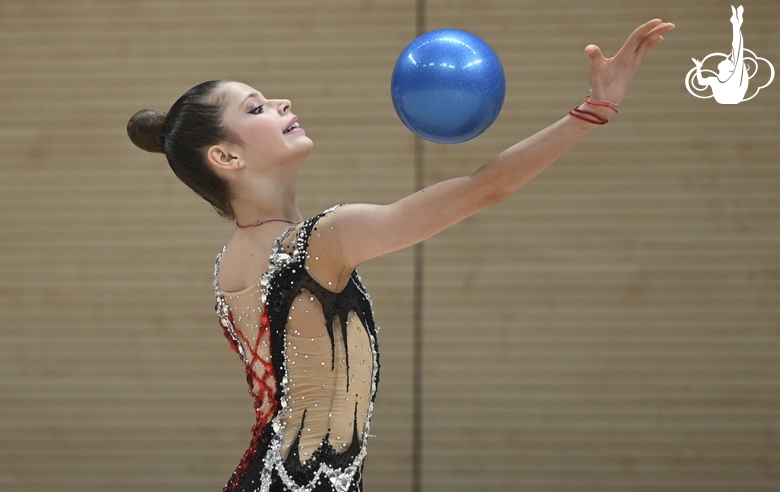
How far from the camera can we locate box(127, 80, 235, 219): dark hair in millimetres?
2006

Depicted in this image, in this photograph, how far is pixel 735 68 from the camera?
433 cm

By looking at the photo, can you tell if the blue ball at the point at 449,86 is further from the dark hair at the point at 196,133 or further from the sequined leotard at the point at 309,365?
the dark hair at the point at 196,133

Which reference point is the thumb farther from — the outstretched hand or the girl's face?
the girl's face

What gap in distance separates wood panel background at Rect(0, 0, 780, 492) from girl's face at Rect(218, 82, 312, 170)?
2.26 meters

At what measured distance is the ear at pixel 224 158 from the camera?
1.99m

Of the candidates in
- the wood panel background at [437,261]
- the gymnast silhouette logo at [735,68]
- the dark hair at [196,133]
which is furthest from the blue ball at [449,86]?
the gymnast silhouette logo at [735,68]

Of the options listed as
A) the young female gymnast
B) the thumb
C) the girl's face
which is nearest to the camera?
the thumb

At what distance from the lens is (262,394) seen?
2018 millimetres

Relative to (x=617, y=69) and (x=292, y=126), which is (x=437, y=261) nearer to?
(x=292, y=126)

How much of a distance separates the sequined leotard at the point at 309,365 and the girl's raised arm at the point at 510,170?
0.53ft

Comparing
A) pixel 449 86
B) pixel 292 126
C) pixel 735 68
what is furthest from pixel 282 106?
pixel 735 68

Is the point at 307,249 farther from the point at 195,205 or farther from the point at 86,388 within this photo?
→ the point at 86,388

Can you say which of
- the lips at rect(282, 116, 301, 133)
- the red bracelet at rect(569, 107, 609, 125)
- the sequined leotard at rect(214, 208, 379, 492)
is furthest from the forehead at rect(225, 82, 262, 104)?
the red bracelet at rect(569, 107, 609, 125)

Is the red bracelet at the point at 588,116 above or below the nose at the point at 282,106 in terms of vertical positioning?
below
